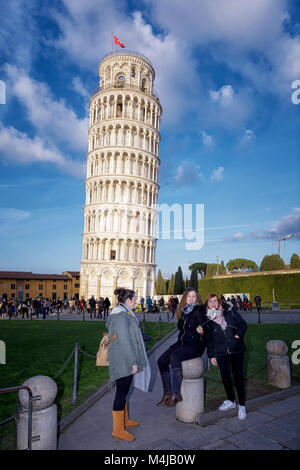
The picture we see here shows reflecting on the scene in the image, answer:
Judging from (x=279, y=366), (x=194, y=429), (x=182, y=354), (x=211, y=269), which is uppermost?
(x=211, y=269)

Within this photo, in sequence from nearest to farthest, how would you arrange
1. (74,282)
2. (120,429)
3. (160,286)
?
1. (120,429)
2. (74,282)
3. (160,286)

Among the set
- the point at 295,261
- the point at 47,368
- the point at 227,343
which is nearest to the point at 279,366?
the point at 227,343

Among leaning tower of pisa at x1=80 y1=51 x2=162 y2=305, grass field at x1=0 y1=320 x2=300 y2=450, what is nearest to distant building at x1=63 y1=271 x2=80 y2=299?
leaning tower of pisa at x1=80 y1=51 x2=162 y2=305

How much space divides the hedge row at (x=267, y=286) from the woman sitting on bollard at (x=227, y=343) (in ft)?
108

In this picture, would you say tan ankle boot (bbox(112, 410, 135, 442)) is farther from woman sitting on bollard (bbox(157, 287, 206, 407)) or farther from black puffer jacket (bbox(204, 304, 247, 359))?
black puffer jacket (bbox(204, 304, 247, 359))

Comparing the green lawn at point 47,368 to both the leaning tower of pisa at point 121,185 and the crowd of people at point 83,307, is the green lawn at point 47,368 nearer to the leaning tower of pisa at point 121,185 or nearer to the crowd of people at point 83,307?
the crowd of people at point 83,307

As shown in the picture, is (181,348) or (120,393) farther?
(181,348)

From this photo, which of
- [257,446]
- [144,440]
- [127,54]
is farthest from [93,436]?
[127,54]

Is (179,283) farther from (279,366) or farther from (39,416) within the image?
(39,416)

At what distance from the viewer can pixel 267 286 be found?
37094 millimetres

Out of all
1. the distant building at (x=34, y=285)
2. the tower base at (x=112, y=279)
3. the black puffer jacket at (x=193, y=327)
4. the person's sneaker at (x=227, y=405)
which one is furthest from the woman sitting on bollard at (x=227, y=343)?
the distant building at (x=34, y=285)

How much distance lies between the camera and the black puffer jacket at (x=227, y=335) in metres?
5.16

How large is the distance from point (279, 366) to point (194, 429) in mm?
→ 3008
